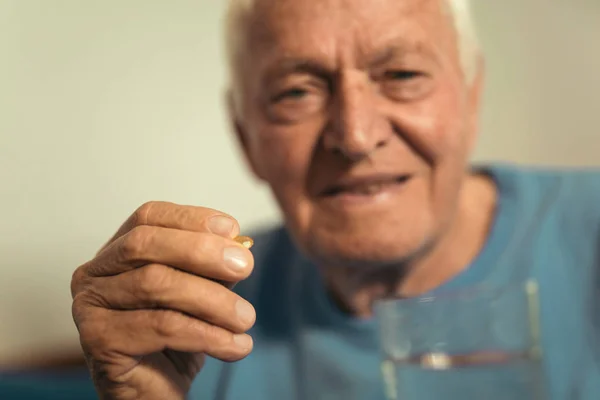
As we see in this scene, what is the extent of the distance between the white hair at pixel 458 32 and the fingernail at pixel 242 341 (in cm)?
40

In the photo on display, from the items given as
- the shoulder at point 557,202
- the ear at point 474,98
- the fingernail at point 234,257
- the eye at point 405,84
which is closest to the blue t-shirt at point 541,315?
the shoulder at point 557,202

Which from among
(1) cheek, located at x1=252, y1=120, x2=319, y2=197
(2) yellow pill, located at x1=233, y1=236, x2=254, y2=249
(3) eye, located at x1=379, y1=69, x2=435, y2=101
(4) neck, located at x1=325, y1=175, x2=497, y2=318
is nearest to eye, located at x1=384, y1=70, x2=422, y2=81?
(3) eye, located at x1=379, y1=69, x2=435, y2=101

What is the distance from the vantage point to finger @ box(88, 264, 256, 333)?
38 centimetres

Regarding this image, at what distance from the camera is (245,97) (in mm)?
695

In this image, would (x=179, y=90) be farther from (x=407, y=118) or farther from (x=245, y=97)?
(x=407, y=118)

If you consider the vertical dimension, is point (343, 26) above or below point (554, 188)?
above

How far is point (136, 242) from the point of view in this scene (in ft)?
1.28

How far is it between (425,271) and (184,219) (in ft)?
1.41

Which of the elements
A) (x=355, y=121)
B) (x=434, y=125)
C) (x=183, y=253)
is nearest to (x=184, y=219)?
(x=183, y=253)

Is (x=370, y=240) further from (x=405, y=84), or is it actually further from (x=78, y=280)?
(x=78, y=280)

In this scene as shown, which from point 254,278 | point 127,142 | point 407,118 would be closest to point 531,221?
point 407,118

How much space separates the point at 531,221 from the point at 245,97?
16.2 inches

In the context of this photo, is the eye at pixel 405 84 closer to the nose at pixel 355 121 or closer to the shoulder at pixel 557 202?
the nose at pixel 355 121

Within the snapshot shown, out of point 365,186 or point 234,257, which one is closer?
point 234,257
